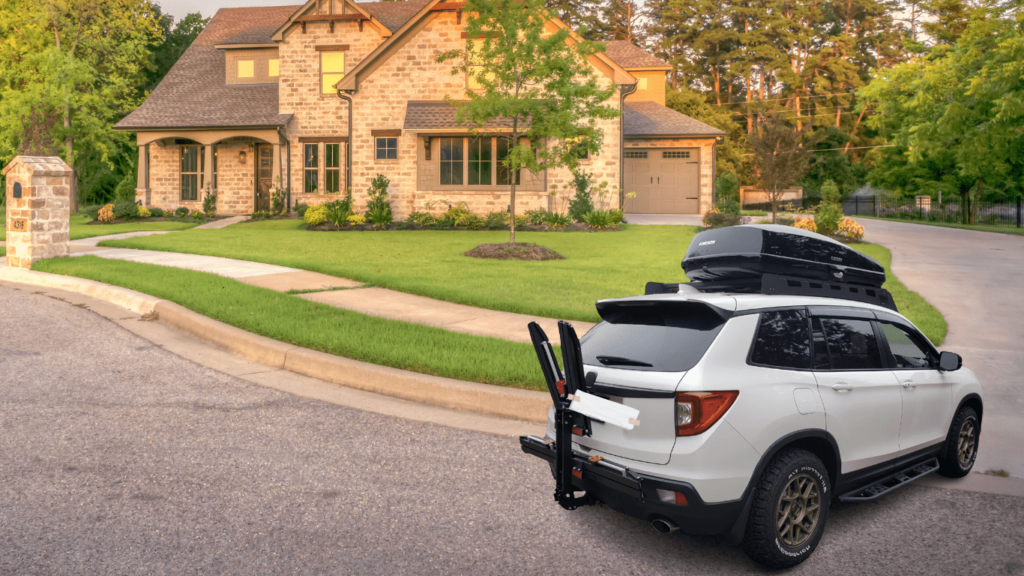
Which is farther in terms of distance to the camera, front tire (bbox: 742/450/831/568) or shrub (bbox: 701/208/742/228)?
shrub (bbox: 701/208/742/228)

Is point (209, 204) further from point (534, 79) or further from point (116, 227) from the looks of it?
point (534, 79)

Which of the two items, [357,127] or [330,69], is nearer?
[357,127]

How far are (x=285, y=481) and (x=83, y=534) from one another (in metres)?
1.16

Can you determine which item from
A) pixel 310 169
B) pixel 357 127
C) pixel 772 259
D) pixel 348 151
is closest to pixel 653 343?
pixel 772 259

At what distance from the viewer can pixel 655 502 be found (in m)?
3.73

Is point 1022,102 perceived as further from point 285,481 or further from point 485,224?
point 285,481

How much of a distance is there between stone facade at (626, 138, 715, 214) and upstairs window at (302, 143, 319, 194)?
12.4 metres

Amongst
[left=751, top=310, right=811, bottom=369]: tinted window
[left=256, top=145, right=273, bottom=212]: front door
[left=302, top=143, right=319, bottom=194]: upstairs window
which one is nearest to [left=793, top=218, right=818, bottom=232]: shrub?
[left=302, top=143, right=319, bottom=194]: upstairs window

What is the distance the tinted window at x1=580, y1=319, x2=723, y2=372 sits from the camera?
3902mm

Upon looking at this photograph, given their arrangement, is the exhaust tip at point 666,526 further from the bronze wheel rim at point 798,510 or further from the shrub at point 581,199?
the shrub at point 581,199

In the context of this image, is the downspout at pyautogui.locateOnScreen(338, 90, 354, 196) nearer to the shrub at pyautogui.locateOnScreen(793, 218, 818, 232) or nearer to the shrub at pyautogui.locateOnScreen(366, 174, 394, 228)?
the shrub at pyautogui.locateOnScreen(366, 174, 394, 228)

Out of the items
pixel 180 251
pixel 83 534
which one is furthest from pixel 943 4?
pixel 83 534

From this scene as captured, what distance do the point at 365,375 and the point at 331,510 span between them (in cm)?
284

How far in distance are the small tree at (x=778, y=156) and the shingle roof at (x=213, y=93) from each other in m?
17.1
